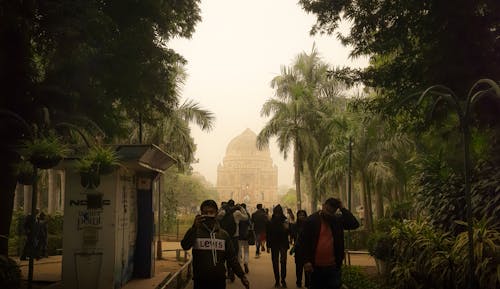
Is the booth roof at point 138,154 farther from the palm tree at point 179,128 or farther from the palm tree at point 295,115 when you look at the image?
the palm tree at point 295,115

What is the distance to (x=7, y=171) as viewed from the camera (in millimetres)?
11555

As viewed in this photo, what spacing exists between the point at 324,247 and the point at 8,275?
5.63 meters

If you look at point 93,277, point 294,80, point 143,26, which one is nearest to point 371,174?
point 294,80

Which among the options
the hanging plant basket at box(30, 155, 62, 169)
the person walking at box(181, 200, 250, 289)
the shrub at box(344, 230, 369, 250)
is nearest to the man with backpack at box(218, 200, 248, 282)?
the hanging plant basket at box(30, 155, 62, 169)

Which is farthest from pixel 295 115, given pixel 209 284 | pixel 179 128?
pixel 209 284

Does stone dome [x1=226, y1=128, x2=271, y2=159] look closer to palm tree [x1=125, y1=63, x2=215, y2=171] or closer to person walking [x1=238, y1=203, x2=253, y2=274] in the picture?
palm tree [x1=125, y1=63, x2=215, y2=171]

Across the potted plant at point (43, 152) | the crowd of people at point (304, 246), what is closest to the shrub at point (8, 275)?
the potted plant at point (43, 152)

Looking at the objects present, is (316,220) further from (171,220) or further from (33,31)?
(171,220)

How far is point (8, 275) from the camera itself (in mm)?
8742

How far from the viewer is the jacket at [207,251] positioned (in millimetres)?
5551

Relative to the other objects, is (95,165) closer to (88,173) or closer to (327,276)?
(88,173)

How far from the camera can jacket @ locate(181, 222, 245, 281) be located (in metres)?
5.55

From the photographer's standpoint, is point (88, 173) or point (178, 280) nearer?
point (88, 173)

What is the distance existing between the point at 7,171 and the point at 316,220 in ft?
26.3
